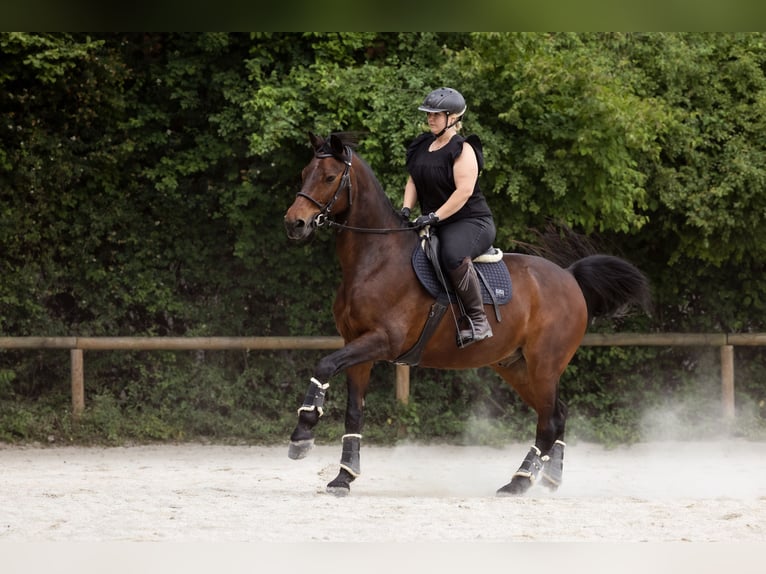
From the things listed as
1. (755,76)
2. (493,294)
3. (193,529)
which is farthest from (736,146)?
(193,529)

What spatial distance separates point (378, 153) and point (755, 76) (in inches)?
150

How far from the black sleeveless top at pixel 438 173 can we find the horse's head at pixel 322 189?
502 millimetres

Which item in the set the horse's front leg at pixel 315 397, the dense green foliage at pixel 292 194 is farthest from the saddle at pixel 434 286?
the dense green foliage at pixel 292 194

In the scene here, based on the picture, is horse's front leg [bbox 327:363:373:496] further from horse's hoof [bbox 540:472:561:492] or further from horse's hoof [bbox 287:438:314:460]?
horse's hoof [bbox 540:472:561:492]

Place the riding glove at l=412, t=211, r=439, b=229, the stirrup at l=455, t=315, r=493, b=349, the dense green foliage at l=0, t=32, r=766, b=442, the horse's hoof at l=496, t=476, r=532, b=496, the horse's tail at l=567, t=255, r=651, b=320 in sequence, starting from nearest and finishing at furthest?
the riding glove at l=412, t=211, r=439, b=229, the stirrup at l=455, t=315, r=493, b=349, the horse's hoof at l=496, t=476, r=532, b=496, the horse's tail at l=567, t=255, r=651, b=320, the dense green foliage at l=0, t=32, r=766, b=442

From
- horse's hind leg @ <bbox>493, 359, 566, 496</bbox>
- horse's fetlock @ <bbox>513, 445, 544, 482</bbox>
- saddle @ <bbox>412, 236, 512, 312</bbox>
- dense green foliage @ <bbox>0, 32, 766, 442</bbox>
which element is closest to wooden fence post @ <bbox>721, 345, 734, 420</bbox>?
dense green foliage @ <bbox>0, 32, 766, 442</bbox>

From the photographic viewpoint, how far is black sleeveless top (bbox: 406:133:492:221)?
255 inches

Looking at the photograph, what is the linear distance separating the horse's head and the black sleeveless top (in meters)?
0.50

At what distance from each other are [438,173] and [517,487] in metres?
2.25

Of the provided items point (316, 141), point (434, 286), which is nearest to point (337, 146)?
point (316, 141)

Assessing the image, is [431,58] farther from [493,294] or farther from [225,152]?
[493,294]

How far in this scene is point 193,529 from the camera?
16.6 feet

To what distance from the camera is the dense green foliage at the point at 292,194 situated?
906 centimetres

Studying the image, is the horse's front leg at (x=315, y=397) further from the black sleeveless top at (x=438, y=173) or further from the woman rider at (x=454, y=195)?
the black sleeveless top at (x=438, y=173)
